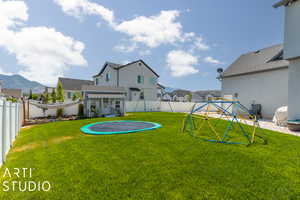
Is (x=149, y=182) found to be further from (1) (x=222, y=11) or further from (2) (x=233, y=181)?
(1) (x=222, y=11)

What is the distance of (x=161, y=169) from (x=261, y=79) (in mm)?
15285

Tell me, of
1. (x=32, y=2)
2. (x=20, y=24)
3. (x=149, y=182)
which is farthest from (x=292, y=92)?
(x=20, y=24)

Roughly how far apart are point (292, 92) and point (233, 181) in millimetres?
9692

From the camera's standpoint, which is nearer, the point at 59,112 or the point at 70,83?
the point at 59,112

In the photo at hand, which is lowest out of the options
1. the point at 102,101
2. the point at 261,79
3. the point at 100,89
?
the point at 102,101

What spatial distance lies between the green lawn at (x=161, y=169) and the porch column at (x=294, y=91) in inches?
192

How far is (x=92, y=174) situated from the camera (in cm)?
317

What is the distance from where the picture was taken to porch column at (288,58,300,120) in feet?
28.2

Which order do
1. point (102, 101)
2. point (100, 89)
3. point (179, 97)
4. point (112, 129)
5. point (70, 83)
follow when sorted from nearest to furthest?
point (112, 129)
point (100, 89)
point (102, 101)
point (70, 83)
point (179, 97)

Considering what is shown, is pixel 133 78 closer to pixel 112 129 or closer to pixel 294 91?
pixel 112 129

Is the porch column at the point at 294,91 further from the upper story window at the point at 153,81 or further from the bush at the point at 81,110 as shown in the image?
the upper story window at the point at 153,81

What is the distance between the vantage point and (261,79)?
44.7ft

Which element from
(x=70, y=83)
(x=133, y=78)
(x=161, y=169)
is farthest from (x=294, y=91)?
(x=70, y=83)

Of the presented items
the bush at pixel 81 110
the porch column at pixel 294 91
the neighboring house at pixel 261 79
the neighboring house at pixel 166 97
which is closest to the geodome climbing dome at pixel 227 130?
the porch column at pixel 294 91
